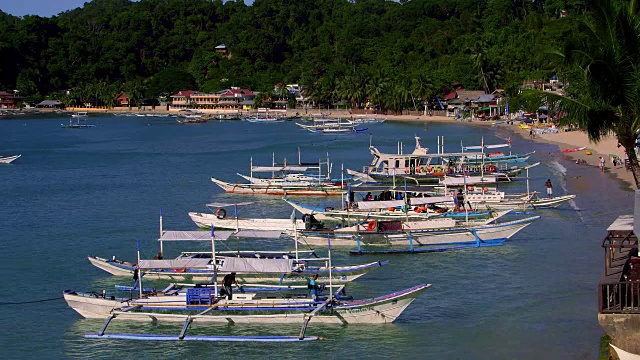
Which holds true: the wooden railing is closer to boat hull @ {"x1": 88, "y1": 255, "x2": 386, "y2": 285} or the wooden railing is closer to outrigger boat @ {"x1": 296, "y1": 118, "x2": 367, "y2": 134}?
boat hull @ {"x1": 88, "y1": 255, "x2": 386, "y2": 285}

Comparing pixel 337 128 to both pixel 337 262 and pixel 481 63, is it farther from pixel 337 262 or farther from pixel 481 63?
pixel 337 262

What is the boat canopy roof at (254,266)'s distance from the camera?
1065 inches

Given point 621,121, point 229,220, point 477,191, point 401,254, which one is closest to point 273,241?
point 229,220

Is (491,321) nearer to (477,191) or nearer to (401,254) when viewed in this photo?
(401,254)

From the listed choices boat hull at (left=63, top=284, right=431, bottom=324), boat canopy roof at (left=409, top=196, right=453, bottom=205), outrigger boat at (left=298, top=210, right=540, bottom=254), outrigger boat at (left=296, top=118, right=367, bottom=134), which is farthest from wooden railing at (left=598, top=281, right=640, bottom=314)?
outrigger boat at (left=296, top=118, right=367, bottom=134)

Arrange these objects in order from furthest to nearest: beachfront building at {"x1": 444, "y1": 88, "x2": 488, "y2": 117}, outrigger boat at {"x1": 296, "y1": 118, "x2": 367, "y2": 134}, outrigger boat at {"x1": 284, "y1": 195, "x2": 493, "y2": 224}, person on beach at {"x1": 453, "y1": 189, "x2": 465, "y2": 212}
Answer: beachfront building at {"x1": 444, "y1": 88, "x2": 488, "y2": 117}
outrigger boat at {"x1": 296, "y1": 118, "x2": 367, "y2": 134}
person on beach at {"x1": 453, "y1": 189, "x2": 465, "y2": 212}
outrigger boat at {"x1": 284, "y1": 195, "x2": 493, "y2": 224}

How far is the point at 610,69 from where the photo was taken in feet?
71.2

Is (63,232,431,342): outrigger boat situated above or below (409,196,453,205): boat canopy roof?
below

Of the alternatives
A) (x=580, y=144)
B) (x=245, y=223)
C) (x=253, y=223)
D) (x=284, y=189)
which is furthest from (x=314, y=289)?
(x=580, y=144)

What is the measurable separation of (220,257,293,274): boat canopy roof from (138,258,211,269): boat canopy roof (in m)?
2.10

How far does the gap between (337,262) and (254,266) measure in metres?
7.98

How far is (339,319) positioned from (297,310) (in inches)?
53.0

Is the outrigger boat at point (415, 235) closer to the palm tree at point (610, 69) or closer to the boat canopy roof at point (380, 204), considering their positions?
the boat canopy roof at point (380, 204)

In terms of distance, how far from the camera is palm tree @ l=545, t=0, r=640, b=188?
2177cm
